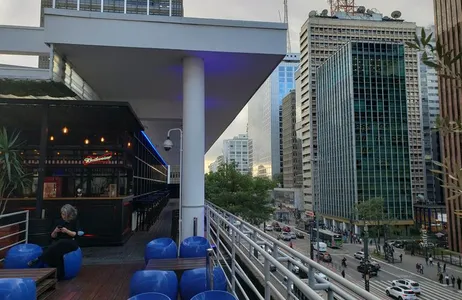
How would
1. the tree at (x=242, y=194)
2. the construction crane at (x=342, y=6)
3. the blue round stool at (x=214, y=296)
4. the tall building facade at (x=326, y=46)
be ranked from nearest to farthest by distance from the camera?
the blue round stool at (x=214, y=296) → the tree at (x=242, y=194) → the tall building facade at (x=326, y=46) → the construction crane at (x=342, y=6)

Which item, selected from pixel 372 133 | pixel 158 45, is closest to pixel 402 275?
pixel 372 133

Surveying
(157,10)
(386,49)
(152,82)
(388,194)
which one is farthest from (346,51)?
(152,82)

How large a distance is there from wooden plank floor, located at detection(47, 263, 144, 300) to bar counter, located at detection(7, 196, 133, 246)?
257cm

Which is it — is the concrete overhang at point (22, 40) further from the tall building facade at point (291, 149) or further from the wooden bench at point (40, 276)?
the tall building facade at point (291, 149)

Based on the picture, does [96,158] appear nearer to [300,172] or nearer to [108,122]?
[108,122]

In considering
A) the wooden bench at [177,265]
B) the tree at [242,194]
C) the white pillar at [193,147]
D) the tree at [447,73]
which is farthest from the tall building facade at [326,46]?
the tree at [447,73]

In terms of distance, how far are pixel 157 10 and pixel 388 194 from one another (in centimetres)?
4934

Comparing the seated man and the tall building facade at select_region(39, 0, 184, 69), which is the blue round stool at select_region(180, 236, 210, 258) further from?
the tall building facade at select_region(39, 0, 184, 69)

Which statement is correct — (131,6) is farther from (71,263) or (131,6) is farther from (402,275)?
(71,263)

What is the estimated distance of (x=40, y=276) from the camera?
4.16m

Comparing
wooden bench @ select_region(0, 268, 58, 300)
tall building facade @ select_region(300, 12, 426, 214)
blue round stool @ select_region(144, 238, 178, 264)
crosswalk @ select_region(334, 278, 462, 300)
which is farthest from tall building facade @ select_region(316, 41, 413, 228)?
wooden bench @ select_region(0, 268, 58, 300)

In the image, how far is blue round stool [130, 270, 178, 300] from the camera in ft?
11.5

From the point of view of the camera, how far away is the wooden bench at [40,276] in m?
4.17

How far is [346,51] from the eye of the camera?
6538 cm
